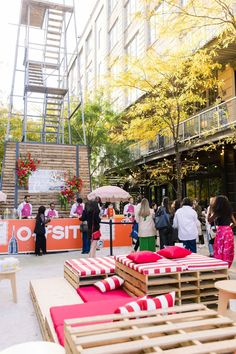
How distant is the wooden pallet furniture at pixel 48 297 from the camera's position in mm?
4482

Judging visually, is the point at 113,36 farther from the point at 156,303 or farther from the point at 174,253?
the point at 156,303

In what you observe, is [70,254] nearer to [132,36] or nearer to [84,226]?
[84,226]

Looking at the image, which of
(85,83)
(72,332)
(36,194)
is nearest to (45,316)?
(72,332)

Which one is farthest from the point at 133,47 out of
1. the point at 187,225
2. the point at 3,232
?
the point at 187,225

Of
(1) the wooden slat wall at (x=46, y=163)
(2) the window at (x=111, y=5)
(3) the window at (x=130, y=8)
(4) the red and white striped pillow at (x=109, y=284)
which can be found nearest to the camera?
(4) the red and white striped pillow at (x=109, y=284)

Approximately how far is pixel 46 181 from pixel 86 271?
A: 34.2ft

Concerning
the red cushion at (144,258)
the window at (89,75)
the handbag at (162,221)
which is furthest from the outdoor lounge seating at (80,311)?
the window at (89,75)

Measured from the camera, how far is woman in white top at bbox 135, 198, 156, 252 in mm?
9477

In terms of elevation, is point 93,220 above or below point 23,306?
above

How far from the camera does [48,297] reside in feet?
18.7

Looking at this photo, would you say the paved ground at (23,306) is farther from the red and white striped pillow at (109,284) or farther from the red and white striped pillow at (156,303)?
the red and white striped pillow at (156,303)

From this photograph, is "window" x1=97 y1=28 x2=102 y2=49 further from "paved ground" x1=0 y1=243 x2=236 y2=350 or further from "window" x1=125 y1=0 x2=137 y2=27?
"paved ground" x1=0 y1=243 x2=236 y2=350

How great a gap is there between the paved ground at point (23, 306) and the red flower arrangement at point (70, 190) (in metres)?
5.05

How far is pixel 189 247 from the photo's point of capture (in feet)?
27.3
